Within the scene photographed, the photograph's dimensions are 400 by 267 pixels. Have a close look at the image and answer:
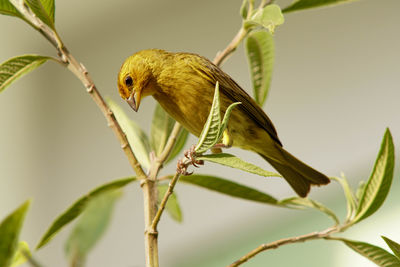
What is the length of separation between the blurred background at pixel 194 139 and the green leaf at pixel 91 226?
224 cm

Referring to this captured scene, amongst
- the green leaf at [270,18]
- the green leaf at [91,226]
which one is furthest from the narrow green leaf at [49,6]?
the green leaf at [91,226]

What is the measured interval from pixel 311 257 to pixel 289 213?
1.35 ft

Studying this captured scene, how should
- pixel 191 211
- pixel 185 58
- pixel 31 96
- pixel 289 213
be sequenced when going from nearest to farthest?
pixel 185 58, pixel 289 213, pixel 191 211, pixel 31 96

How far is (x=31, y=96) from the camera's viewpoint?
16.1 ft

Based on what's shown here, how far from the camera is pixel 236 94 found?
4.28ft

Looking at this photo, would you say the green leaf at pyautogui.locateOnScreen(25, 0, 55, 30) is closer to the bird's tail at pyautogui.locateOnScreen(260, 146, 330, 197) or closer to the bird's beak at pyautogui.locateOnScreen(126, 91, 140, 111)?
the bird's beak at pyautogui.locateOnScreen(126, 91, 140, 111)

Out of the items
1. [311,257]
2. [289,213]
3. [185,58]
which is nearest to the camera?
[185,58]

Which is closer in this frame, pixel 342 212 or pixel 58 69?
pixel 342 212

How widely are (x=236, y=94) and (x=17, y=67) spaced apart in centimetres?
51

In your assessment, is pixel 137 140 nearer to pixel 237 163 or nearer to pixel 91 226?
pixel 237 163

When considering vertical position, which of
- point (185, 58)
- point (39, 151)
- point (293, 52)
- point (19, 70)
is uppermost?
point (19, 70)

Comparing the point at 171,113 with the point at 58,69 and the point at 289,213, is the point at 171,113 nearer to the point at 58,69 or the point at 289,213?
the point at 289,213

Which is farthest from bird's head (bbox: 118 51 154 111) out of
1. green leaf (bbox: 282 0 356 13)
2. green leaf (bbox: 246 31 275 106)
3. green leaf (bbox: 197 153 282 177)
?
green leaf (bbox: 197 153 282 177)

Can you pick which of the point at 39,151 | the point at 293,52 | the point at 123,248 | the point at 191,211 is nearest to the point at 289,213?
the point at 191,211
